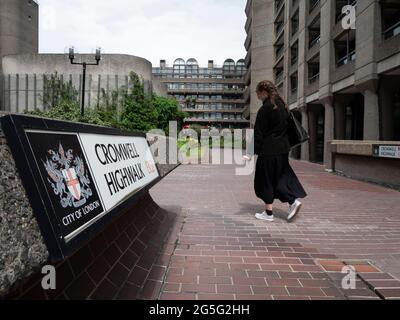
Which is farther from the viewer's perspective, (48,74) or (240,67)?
(240,67)

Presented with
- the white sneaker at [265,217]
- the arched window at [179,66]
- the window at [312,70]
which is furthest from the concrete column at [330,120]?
the arched window at [179,66]

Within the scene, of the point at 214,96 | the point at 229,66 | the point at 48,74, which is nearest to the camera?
the point at 48,74

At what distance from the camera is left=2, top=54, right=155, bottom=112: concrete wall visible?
3834 centimetres

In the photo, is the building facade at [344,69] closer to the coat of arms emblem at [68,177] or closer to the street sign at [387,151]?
the street sign at [387,151]

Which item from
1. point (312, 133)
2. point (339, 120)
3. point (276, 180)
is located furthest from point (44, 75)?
point (276, 180)

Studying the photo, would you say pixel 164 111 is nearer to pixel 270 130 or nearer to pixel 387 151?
pixel 387 151

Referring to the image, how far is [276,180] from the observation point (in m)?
5.27

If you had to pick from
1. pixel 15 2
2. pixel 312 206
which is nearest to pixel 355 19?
pixel 312 206

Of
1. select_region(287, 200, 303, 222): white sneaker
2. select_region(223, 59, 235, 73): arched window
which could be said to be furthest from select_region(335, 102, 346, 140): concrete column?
select_region(223, 59, 235, 73): arched window

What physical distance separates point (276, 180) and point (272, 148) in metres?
0.49

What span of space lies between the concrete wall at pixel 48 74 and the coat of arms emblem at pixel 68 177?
37.5 meters

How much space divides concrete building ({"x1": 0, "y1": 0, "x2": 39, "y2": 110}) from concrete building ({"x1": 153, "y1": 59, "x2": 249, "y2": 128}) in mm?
50333
